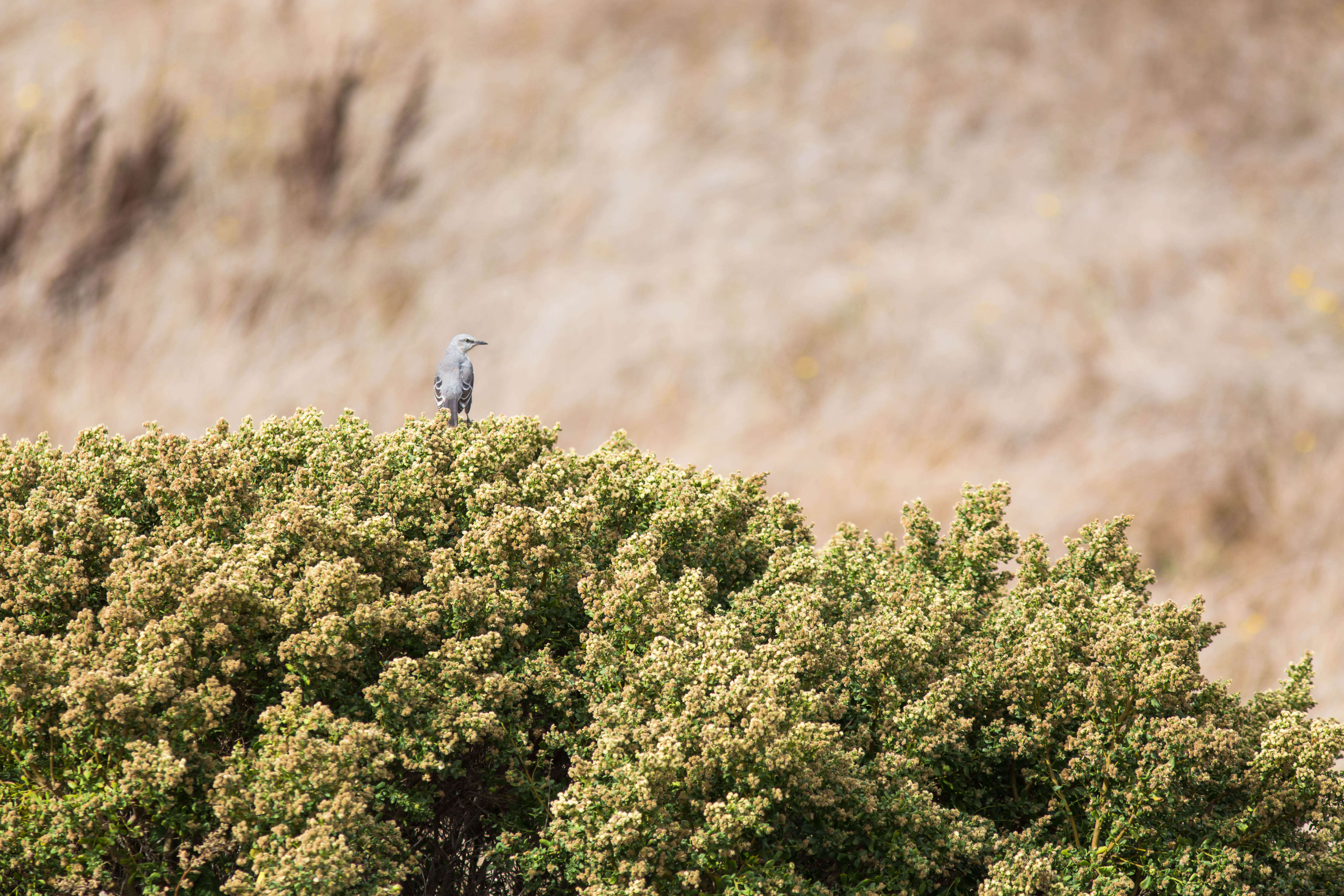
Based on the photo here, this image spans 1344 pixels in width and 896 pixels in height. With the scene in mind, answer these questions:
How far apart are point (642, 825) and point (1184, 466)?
2423 cm

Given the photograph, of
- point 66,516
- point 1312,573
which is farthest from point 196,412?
point 1312,573

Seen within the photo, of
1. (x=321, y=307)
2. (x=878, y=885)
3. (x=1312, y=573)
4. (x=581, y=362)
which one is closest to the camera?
(x=878, y=885)

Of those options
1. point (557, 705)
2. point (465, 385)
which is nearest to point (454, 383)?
point (465, 385)

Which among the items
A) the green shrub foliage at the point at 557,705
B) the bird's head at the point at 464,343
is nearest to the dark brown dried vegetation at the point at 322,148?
the bird's head at the point at 464,343

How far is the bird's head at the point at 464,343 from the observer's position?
1977 cm

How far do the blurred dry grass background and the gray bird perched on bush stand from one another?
51.5 ft

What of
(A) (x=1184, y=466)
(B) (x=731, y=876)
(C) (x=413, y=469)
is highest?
(A) (x=1184, y=466)

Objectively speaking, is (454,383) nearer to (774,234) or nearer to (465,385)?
(465,385)

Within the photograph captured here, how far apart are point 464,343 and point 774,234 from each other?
56.0 feet

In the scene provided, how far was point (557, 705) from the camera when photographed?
14336mm

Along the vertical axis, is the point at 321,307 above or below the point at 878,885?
above

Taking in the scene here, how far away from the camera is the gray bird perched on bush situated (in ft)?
61.7

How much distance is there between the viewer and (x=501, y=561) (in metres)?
14.8

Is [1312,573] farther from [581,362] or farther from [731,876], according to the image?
[731,876]
